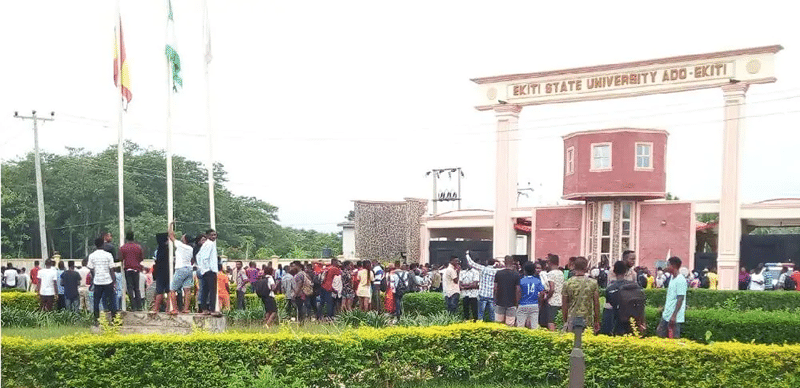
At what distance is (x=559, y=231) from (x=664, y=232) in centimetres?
435

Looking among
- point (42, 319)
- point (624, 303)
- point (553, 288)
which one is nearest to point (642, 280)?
point (553, 288)

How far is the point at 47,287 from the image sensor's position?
18531 mm

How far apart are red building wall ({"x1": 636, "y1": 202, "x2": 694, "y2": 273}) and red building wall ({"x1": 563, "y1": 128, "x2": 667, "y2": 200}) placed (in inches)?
25.2

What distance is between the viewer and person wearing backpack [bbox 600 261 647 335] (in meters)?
10.5

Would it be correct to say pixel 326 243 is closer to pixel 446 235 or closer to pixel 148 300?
pixel 446 235

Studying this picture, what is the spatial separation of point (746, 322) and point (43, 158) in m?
48.8

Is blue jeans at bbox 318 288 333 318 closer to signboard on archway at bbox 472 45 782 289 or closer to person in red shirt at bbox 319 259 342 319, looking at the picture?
person in red shirt at bbox 319 259 342 319

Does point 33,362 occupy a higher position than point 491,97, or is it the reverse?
point 491,97

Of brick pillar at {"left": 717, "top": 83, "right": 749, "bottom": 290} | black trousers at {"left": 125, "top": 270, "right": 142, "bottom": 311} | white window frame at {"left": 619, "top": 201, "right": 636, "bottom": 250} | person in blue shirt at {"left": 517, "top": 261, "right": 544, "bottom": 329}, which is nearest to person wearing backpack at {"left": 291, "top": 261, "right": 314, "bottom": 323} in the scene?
black trousers at {"left": 125, "top": 270, "right": 142, "bottom": 311}

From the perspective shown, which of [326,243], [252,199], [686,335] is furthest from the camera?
[326,243]

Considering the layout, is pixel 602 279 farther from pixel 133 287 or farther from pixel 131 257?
pixel 131 257

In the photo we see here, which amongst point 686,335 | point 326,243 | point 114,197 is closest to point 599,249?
point 686,335

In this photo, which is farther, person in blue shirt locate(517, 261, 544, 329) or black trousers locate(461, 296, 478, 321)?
black trousers locate(461, 296, 478, 321)

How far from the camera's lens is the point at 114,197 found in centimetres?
5312
